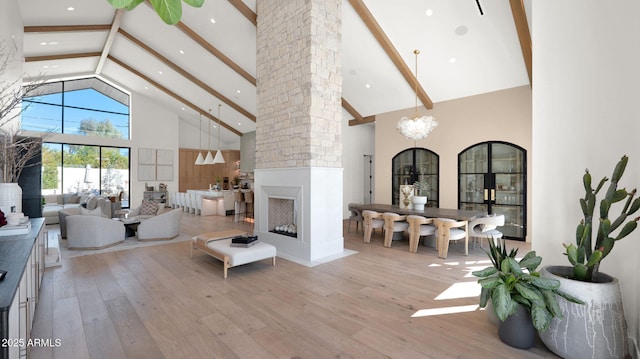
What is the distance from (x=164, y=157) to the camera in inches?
504

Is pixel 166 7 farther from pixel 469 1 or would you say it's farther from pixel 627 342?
pixel 469 1

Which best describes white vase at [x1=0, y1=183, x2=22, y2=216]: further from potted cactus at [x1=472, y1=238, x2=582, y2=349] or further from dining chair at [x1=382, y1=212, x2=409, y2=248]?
dining chair at [x1=382, y1=212, x2=409, y2=248]

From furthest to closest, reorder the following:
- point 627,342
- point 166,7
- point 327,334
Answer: point 327,334
point 627,342
point 166,7

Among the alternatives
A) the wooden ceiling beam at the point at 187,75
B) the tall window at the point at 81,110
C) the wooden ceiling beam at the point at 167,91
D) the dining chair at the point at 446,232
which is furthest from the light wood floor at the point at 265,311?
the tall window at the point at 81,110

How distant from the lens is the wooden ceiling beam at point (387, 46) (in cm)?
543

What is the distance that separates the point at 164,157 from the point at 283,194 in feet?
32.9

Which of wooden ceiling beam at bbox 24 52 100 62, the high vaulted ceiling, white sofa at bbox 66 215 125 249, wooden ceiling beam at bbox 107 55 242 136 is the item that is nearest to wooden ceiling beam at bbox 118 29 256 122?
the high vaulted ceiling

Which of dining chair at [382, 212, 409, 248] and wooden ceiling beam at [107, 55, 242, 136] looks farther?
wooden ceiling beam at [107, 55, 242, 136]

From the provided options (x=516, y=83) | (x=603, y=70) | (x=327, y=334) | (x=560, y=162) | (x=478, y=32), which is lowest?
(x=327, y=334)

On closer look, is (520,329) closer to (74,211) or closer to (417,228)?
(417,228)

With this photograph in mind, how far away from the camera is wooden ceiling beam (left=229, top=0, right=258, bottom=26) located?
5.79 metres

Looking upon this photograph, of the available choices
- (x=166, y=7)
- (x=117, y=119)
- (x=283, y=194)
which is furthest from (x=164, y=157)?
(x=166, y=7)

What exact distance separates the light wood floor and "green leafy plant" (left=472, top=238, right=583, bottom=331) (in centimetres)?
37

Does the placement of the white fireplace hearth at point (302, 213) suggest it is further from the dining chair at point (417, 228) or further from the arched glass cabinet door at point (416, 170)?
the arched glass cabinet door at point (416, 170)
